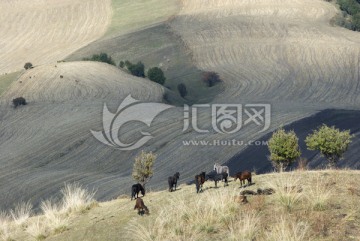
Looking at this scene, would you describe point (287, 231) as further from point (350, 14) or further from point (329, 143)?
point (350, 14)

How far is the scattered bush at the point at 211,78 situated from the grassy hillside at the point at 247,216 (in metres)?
85.1

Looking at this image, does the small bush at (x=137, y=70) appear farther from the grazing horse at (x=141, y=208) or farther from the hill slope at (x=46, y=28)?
the grazing horse at (x=141, y=208)

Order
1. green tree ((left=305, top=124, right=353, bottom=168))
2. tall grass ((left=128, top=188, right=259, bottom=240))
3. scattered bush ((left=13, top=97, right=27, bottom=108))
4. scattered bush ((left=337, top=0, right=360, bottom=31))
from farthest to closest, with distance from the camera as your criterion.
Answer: scattered bush ((left=337, top=0, right=360, bottom=31)), scattered bush ((left=13, top=97, right=27, bottom=108)), green tree ((left=305, top=124, right=353, bottom=168)), tall grass ((left=128, top=188, right=259, bottom=240))

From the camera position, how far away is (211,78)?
107 meters

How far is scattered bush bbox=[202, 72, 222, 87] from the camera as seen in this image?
105606 millimetres

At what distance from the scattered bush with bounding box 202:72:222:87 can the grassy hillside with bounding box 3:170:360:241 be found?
279 ft

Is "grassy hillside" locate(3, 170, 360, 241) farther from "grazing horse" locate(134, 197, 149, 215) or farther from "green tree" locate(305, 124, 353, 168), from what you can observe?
"green tree" locate(305, 124, 353, 168)

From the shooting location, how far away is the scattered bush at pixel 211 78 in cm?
10561

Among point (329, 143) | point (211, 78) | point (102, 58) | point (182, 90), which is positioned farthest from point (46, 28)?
point (329, 143)

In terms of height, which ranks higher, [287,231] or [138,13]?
[138,13]

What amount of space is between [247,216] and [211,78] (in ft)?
299

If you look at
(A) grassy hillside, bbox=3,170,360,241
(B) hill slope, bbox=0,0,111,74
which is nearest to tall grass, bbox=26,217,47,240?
(A) grassy hillside, bbox=3,170,360,241

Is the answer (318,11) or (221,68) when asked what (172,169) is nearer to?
(221,68)

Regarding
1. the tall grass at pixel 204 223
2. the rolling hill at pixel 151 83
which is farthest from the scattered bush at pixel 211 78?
the tall grass at pixel 204 223
